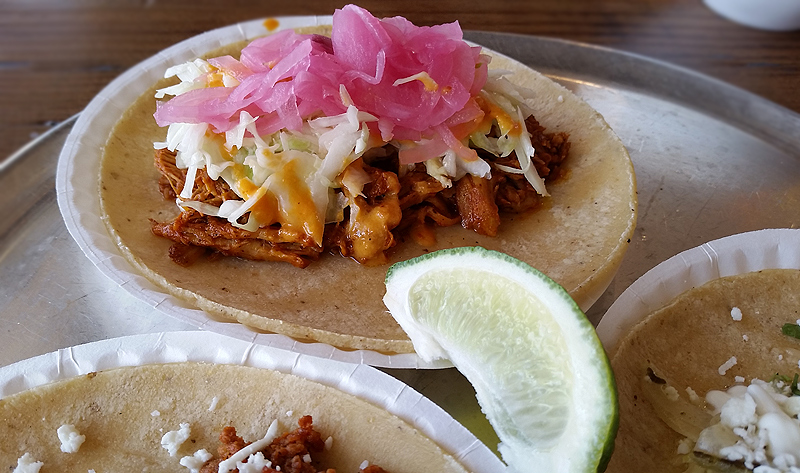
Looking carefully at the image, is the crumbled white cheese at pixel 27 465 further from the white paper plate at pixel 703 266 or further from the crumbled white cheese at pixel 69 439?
the white paper plate at pixel 703 266

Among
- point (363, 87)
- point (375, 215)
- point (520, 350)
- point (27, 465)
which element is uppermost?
point (363, 87)

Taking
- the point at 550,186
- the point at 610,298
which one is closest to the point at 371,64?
the point at 550,186

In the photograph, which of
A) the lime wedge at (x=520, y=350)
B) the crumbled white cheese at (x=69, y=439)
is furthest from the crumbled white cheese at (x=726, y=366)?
the crumbled white cheese at (x=69, y=439)

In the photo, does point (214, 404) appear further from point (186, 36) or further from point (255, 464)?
point (186, 36)

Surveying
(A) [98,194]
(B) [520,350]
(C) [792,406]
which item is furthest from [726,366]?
(A) [98,194]

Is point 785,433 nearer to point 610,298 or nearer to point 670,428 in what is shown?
point 670,428

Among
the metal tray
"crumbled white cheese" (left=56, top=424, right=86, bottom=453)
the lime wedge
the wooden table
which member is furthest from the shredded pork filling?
the wooden table
